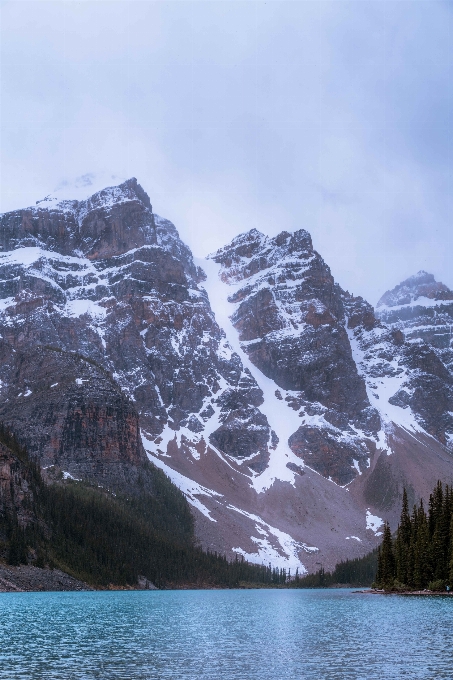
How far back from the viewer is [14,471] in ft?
640

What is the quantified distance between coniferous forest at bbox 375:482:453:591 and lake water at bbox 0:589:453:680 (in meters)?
25.2

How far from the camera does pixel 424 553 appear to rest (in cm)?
13612

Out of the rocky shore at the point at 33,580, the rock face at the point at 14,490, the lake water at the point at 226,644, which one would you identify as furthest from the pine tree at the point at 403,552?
the rock face at the point at 14,490

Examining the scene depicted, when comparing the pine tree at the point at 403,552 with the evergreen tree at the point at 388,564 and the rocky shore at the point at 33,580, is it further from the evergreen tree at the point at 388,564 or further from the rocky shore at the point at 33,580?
the rocky shore at the point at 33,580

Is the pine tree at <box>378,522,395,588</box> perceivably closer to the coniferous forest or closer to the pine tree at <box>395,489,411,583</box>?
the coniferous forest

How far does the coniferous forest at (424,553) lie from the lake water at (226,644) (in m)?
25.2

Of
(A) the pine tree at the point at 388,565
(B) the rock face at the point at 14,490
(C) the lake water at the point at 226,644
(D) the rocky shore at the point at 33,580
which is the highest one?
(B) the rock face at the point at 14,490

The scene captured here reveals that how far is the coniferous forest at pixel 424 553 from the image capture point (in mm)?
133125

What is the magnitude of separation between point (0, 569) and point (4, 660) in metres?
103

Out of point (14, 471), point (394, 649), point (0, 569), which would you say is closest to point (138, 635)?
point (394, 649)

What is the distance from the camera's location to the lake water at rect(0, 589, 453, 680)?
171 ft

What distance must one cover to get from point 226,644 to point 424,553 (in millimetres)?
75456

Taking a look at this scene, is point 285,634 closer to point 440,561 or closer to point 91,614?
point 91,614

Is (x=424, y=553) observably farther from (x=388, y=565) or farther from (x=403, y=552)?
(x=388, y=565)
